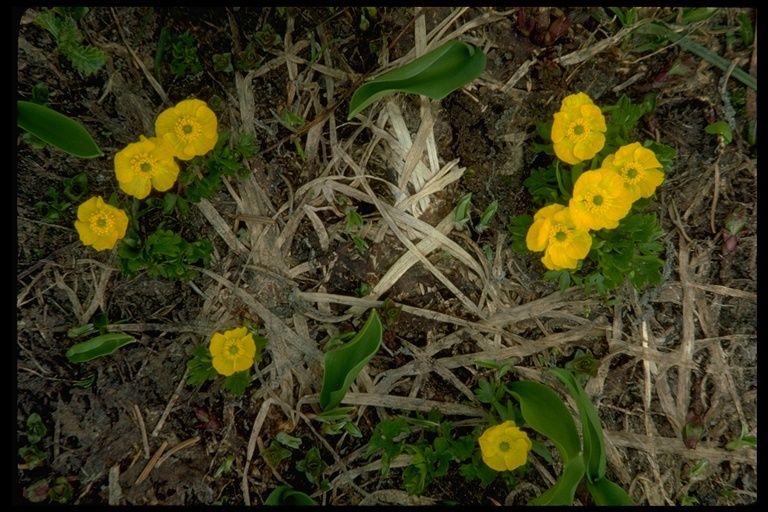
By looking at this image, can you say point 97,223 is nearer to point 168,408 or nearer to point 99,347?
point 99,347

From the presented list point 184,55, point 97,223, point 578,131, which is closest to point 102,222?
point 97,223

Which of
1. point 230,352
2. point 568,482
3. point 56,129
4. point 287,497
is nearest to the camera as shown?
point 568,482

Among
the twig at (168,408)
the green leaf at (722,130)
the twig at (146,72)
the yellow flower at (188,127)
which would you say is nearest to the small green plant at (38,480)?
the twig at (168,408)

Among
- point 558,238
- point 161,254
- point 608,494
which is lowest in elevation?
point 608,494

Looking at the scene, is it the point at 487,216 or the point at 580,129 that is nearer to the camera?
the point at 580,129

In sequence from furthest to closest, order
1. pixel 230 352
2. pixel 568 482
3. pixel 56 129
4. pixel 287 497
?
pixel 287 497 → pixel 230 352 → pixel 56 129 → pixel 568 482

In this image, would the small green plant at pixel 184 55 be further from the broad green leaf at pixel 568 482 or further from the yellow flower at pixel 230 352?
the broad green leaf at pixel 568 482
